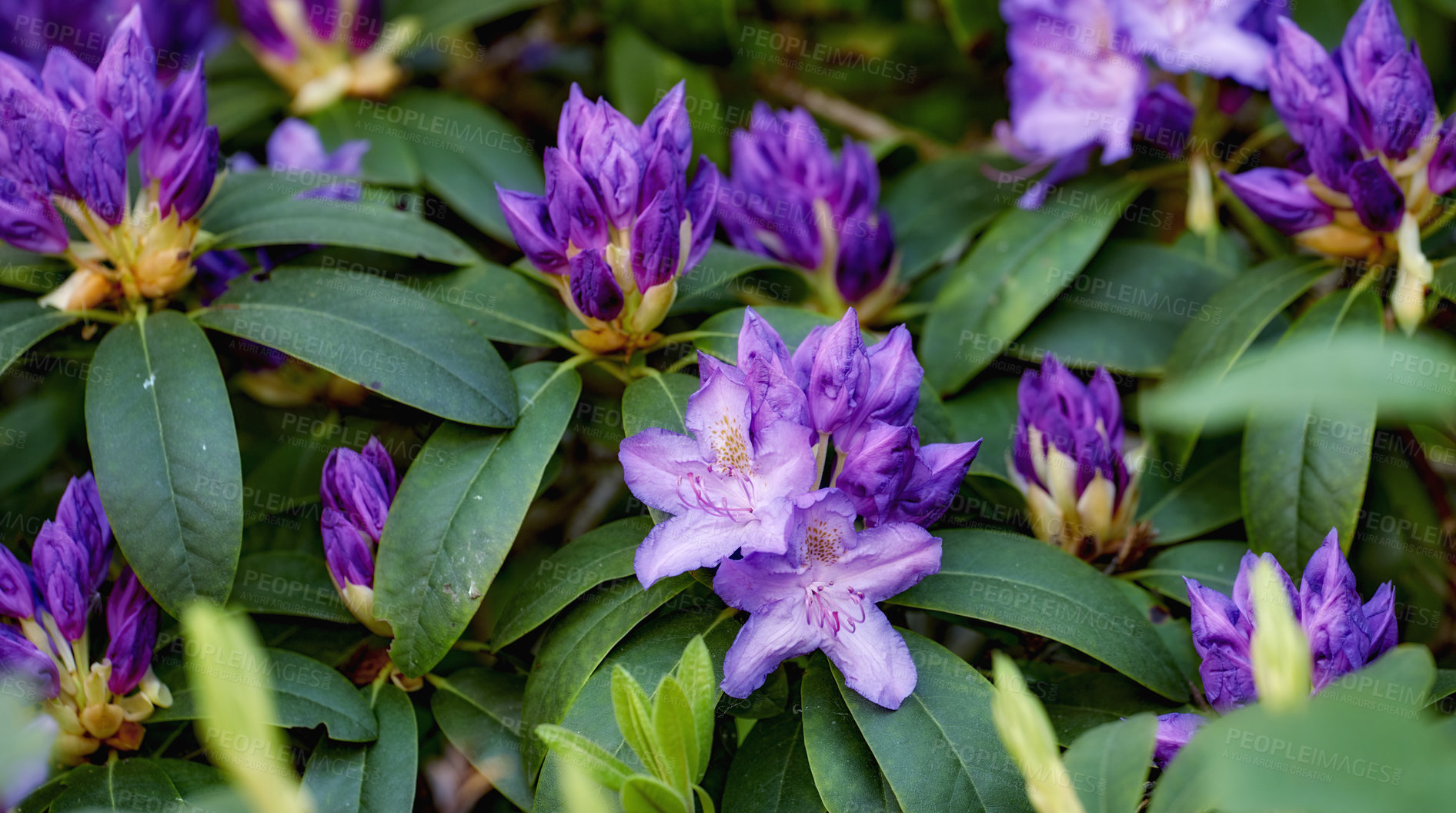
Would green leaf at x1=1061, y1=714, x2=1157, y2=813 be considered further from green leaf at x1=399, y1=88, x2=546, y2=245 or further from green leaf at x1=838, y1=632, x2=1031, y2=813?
green leaf at x1=399, y1=88, x2=546, y2=245

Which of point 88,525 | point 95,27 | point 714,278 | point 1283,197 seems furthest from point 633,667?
point 95,27

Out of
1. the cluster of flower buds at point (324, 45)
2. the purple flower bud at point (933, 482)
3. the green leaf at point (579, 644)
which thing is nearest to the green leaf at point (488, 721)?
the green leaf at point (579, 644)

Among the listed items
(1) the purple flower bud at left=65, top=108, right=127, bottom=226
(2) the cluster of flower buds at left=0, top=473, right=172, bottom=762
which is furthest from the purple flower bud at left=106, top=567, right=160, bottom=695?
(1) the purple flower bud at left=65, top=108, right=127, bottom=226

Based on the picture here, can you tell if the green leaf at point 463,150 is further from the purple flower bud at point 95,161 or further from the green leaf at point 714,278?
the purple flower bud at point 95,161

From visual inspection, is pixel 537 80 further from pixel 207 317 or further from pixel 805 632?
pixel 805 632

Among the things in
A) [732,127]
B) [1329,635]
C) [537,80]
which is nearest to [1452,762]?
[1329,635]

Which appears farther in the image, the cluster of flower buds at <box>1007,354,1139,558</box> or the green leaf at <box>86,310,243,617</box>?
the cluster of flower buds at <box>1007,354,1139,558</box>
